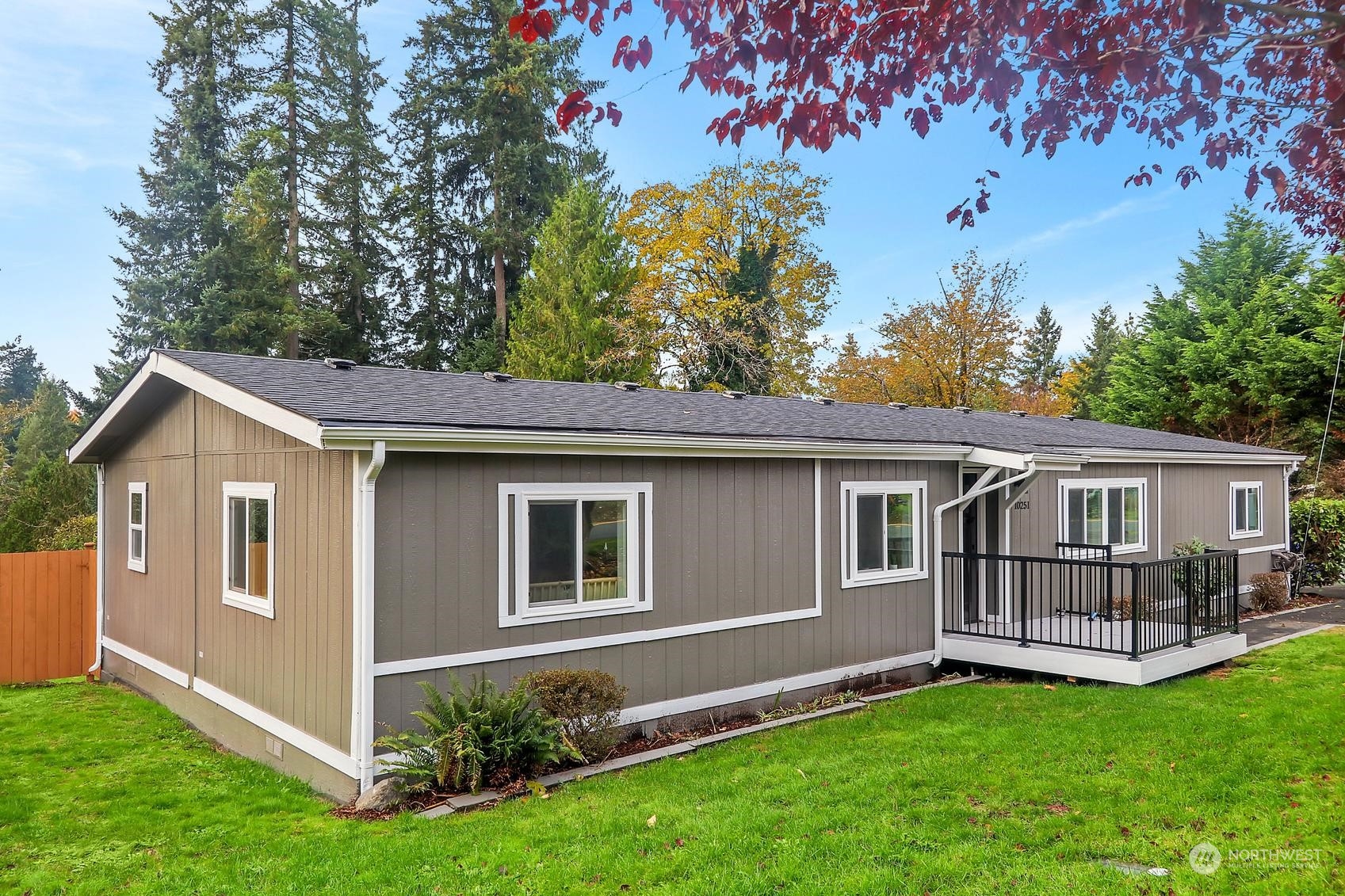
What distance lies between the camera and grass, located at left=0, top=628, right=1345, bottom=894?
4.43 metres

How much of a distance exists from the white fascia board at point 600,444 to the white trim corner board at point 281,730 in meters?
2.36

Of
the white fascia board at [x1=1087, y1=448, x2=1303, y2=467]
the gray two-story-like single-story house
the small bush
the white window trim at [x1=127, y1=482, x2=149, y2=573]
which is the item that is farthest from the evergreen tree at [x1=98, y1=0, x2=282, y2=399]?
the small bush

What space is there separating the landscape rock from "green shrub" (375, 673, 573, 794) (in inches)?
3.7

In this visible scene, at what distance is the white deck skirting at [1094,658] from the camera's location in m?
8.59

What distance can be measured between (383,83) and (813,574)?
26.4 meters

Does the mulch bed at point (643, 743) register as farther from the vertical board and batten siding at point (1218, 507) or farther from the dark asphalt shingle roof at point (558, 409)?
the vertical board and batten siding at point (1218, 507)

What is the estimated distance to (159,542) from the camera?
31.4ft

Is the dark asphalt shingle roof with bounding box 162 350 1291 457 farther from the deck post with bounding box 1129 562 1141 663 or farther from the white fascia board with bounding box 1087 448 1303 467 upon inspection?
the deck post with bounding box 1129 562 1141 663

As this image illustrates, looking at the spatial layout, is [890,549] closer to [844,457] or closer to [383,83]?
[844,457]

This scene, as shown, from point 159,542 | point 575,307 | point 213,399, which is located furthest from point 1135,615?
point 575,307

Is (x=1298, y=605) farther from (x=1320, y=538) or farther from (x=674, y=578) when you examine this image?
(x=674, y=578)

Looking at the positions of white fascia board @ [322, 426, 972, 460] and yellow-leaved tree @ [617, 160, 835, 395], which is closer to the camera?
white fascia board @ [322, 426, 972, 460]

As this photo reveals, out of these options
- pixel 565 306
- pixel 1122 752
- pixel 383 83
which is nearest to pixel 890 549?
pixel 1122 752

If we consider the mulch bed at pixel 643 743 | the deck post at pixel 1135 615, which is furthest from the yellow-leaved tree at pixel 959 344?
the mulch bed at pixel 643 743
